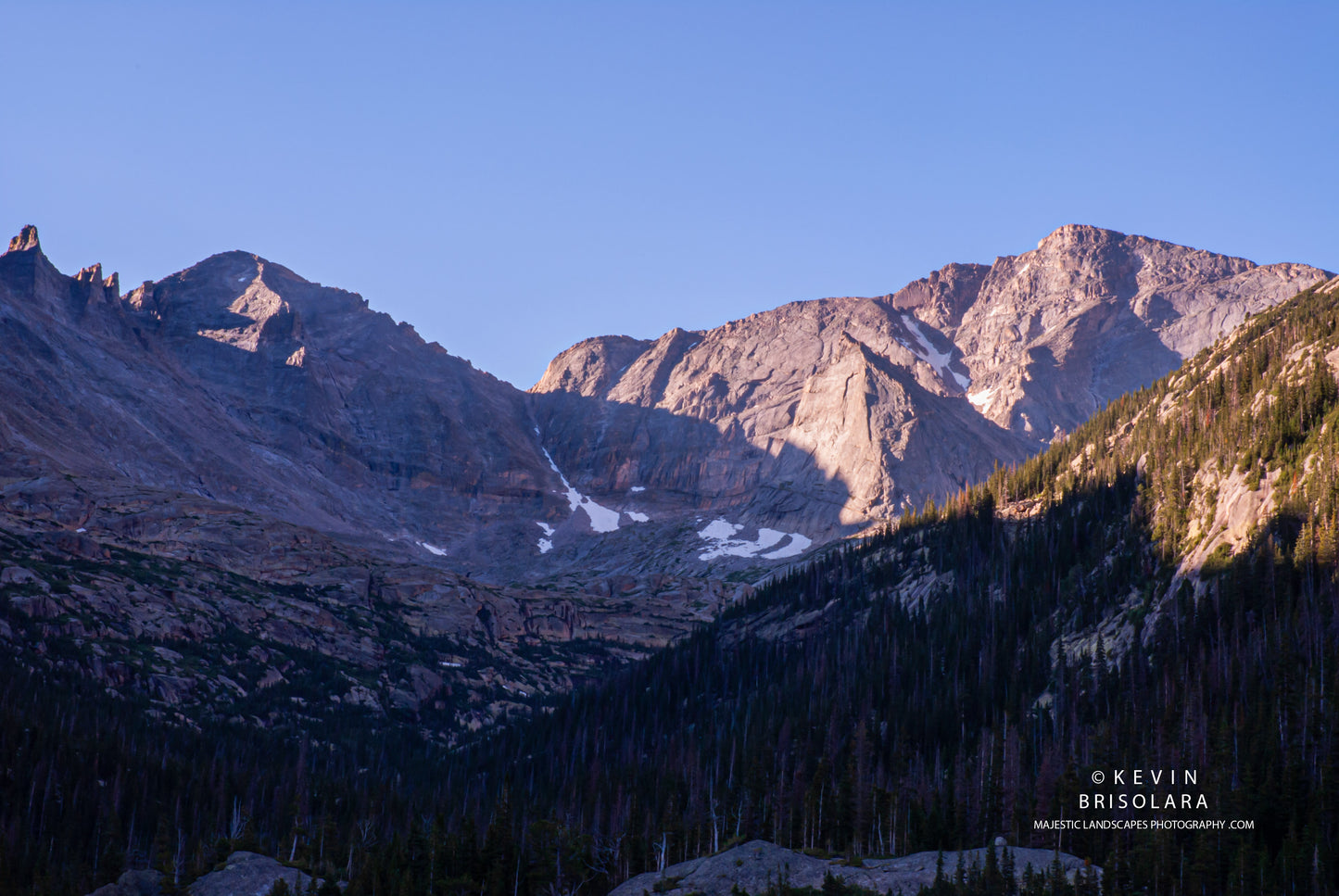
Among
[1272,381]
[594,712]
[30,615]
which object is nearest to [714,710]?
[594,712]

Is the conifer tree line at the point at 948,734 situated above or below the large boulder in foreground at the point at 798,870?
above

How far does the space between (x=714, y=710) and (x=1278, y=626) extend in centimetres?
8174

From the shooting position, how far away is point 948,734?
11844cm

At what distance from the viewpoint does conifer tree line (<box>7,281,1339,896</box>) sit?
85000 millimetres

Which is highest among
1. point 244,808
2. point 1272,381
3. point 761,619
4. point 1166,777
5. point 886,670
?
point 1272,381

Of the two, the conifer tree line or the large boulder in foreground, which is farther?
the conifer tree line

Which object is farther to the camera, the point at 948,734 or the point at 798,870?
the point at 948,734

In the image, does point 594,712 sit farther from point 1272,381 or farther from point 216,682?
point 1272,381

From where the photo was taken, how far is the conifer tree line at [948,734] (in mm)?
85000

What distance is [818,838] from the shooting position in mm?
97438

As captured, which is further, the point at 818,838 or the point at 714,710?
the point at 714,710

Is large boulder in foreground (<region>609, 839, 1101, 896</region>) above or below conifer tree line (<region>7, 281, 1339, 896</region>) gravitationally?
below

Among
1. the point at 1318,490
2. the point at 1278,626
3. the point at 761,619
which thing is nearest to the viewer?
the point at 1278,626

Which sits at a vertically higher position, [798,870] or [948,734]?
[948,734]
